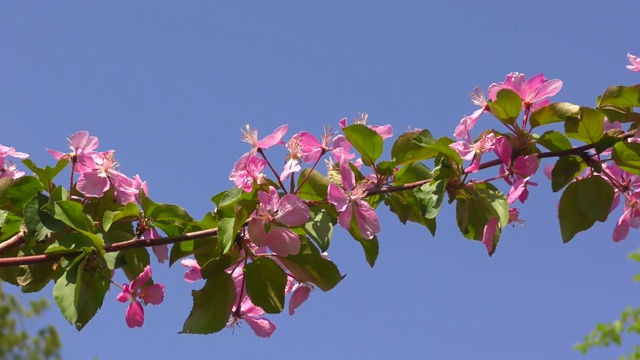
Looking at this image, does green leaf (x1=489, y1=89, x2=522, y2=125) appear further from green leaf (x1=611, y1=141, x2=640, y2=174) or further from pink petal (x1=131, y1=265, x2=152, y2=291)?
pink petal (x1=131, y1=265, x2=152, y2=291)

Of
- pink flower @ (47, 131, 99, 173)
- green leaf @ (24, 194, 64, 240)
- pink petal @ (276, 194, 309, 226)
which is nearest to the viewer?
pink petal @ (276, 194, 309, 226)

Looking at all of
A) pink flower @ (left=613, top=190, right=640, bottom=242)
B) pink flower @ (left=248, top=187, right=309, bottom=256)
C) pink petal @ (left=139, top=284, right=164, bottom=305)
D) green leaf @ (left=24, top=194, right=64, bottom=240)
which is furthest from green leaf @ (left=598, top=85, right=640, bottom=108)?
green leaf @ (left=24, top=194, right=64, bottom=240)

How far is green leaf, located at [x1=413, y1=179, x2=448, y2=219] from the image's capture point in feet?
3.85

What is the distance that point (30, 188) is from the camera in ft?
4.29

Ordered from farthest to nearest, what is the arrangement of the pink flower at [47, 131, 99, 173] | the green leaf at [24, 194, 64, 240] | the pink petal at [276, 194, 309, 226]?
the pink flower at [47, 131, 99, 173], the green leaf at [24, 194, 64, 240], the pink petal at [276, 194, 309, 226]

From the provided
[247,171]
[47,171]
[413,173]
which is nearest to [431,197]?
[413,173]

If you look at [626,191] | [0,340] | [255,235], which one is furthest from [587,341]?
[0,340]

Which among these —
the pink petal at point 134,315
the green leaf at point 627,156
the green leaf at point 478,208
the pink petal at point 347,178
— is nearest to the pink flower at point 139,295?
the pink petal at point 134,315

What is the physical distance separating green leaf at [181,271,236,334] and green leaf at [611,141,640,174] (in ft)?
1.99

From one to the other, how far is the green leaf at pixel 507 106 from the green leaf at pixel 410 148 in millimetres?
107

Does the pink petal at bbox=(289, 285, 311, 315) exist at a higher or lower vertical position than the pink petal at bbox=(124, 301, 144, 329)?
higher

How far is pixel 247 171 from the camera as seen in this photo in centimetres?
122

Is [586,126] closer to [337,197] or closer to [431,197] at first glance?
[431,197]

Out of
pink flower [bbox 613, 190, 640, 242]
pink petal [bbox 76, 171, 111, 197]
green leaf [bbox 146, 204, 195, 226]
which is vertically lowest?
green leaf [bbox 146, 204, 195, 226]
